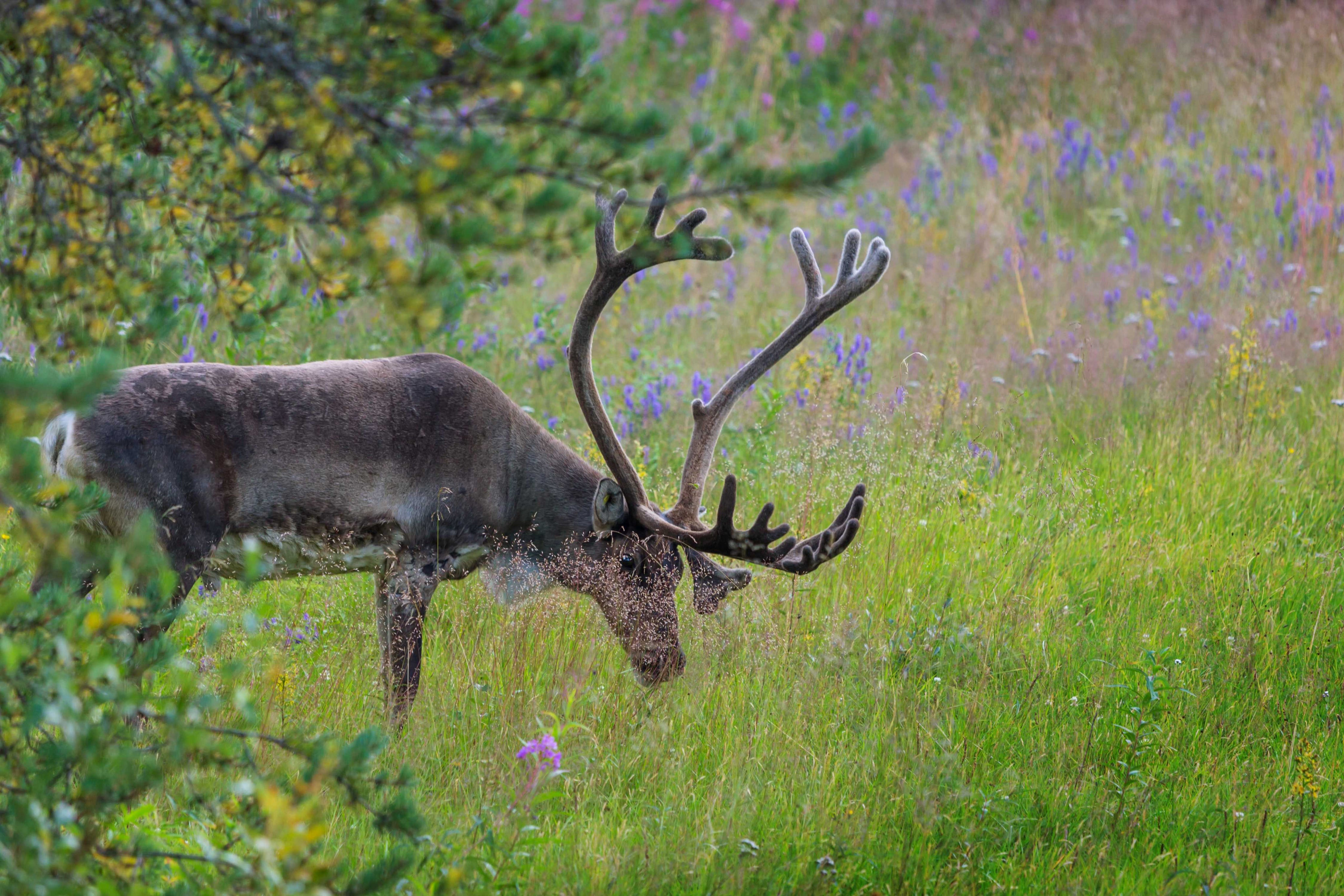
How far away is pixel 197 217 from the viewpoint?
273 cm

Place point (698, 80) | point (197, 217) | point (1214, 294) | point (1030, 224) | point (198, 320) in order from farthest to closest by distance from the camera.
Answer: point (698, 80), point (1030, 224), point (1214, 294), point (198, 320), point (197, 217)

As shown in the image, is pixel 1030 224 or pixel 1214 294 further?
pixel 1030 224

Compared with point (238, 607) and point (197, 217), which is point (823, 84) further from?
point (197, 217)

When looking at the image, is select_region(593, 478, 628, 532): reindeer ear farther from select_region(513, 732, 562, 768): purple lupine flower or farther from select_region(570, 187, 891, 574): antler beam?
select_region(513, 732, 562, 768): purple lupine flower

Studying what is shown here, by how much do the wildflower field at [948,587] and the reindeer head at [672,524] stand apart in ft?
0.47

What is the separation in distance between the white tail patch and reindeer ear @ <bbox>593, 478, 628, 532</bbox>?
180 centimetres

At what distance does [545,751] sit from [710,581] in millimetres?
1489

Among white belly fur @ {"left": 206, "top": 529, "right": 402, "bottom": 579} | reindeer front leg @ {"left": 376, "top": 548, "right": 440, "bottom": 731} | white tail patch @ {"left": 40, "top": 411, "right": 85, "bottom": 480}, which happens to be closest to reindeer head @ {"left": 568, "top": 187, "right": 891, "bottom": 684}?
reindeer front leg @ {"left": 376, "top": 548, "right": 440, "bottom": 731}

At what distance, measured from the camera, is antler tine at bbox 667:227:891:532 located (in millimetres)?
4883

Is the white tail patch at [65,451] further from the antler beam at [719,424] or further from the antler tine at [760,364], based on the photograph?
the antler tine at [760,364]

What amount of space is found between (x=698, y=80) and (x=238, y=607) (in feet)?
34.9

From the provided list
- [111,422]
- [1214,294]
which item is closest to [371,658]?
[111,422]

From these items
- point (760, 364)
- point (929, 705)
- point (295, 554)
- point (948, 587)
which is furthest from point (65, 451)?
point (948, 587)

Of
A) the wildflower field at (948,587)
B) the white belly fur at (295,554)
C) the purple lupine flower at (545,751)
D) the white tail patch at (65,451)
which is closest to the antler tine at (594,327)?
the wildflower field at (948,587)
